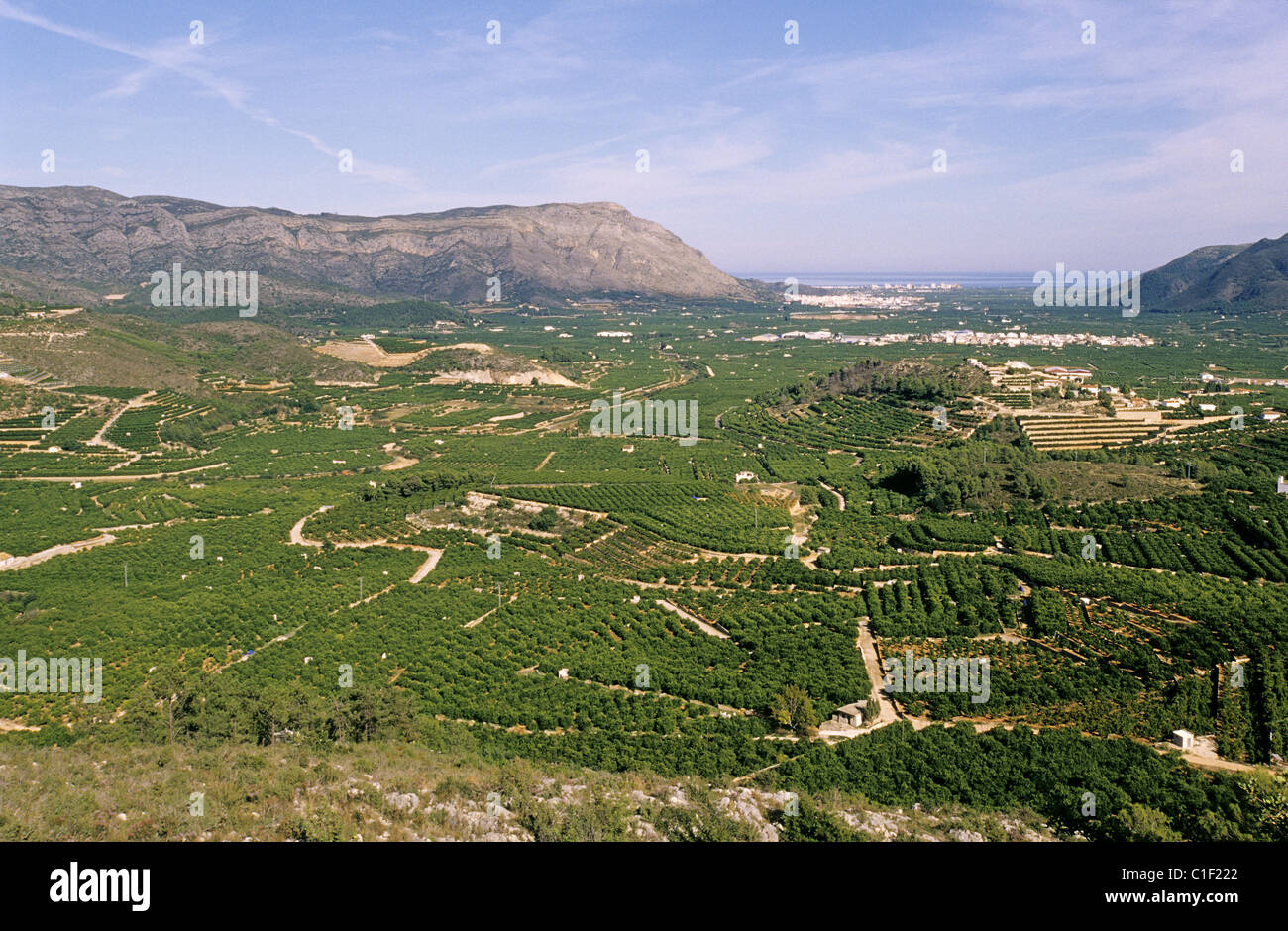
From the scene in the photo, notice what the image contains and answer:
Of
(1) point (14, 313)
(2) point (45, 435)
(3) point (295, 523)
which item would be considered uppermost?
(1) point (14, 313)

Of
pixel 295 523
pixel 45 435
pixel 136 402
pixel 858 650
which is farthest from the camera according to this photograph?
pixel 136 402

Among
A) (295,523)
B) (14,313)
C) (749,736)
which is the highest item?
(14,313)

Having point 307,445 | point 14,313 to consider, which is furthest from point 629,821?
point 14,313

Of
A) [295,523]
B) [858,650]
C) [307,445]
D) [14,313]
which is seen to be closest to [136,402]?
[307,445]

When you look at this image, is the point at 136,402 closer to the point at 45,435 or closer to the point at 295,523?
the point at 45,435

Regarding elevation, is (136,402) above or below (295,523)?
above

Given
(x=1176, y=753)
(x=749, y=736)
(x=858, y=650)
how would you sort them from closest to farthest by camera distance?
(x=1176, y=753) < (x=749, y=736) < (x=858, y=650)

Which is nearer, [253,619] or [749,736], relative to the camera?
[749,736]
